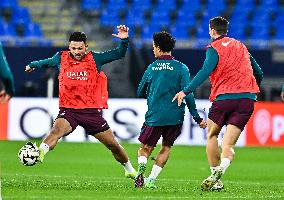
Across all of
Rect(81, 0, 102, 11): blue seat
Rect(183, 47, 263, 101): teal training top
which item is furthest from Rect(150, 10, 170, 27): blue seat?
Rect(183, 47, 263, 101): teal training top

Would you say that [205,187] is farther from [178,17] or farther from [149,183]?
[178,17]

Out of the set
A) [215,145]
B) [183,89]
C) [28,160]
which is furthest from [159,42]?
[28,160]

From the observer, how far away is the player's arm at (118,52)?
39.5 feet

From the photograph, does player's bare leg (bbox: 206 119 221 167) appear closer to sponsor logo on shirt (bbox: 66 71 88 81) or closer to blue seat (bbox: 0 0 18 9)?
sponsor logo on shirt (bbox: 66 71 88 81)

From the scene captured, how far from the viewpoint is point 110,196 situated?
35.5 ft

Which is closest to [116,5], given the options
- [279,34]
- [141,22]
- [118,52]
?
[141,22]

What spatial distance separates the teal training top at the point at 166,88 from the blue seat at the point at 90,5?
67.7 ft

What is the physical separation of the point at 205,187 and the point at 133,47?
1652 cm

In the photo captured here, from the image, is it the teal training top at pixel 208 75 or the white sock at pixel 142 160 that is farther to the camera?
the white sock at pixel 142 160

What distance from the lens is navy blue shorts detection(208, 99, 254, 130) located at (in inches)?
470

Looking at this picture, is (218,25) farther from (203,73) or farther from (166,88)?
(166,88)

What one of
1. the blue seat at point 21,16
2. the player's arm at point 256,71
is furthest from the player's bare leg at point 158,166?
the blue seat at point 21,16

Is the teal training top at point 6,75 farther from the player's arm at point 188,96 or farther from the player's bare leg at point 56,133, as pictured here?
the player's arm at point 188,96

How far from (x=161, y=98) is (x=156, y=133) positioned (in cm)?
47
